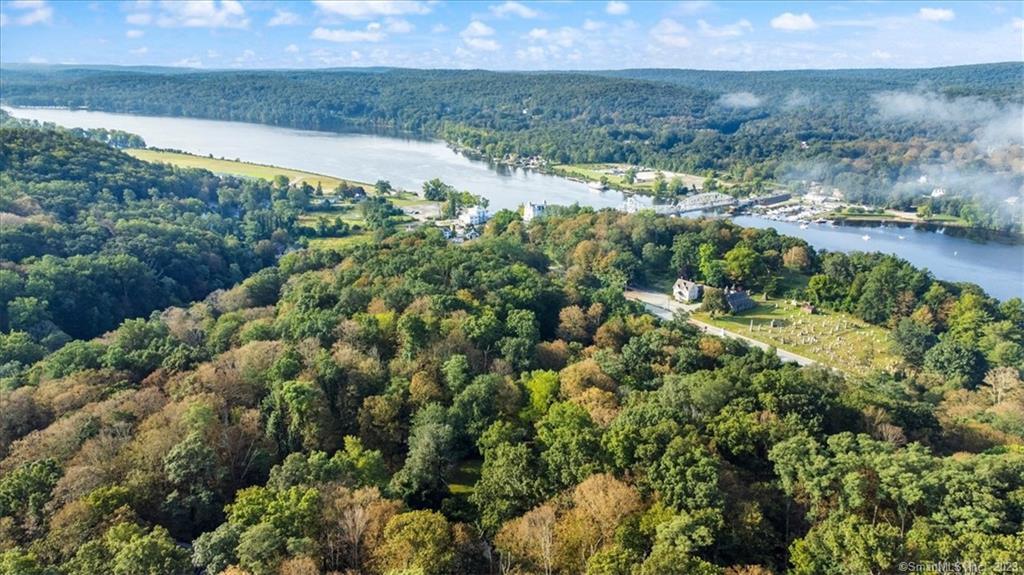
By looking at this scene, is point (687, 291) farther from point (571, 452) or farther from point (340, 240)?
point (340, 240)

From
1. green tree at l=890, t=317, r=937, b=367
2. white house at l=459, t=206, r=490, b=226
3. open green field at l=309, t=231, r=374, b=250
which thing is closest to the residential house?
green tree at l=890, t=317, r=937, b=367

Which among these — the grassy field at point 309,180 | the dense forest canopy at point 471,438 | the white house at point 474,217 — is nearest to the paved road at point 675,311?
the dense forest canopy at point 471,438

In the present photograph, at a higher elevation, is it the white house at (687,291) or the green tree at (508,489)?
the green tree at (508,489)

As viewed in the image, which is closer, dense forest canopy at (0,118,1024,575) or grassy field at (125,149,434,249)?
dense forest canopy at (0,118,1024,575)

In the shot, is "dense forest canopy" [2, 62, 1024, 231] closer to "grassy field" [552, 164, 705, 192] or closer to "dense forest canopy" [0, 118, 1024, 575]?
"grassy field" [552, 164, 705, 192]

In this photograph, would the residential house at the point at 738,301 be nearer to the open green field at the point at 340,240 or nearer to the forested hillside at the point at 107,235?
the open green field at the point at 340,240

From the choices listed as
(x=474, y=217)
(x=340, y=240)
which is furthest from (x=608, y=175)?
(x=340, y=240)
